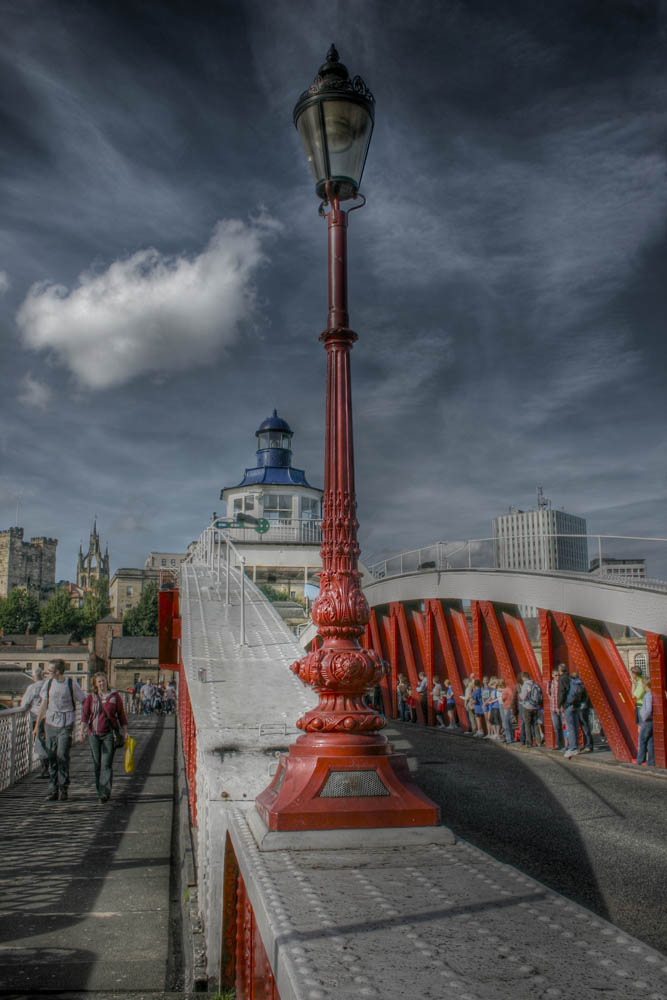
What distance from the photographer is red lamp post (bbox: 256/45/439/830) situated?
419cm

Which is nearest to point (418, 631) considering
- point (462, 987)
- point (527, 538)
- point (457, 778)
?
point (527, 538)

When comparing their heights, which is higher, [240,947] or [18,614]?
[18,614]

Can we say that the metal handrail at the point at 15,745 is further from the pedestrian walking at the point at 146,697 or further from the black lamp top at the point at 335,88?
the pedestrian walking at the point at 146,697

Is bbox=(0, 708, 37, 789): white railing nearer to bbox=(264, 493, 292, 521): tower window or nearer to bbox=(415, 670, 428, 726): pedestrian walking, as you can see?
bbox=(415, 670, 428, 726): pedestrian walking

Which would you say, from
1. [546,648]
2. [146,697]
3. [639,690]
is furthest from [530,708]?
[146,697]

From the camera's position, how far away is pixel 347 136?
5484mm

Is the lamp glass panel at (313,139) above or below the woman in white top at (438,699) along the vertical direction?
above

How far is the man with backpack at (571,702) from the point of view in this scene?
45.6 feet

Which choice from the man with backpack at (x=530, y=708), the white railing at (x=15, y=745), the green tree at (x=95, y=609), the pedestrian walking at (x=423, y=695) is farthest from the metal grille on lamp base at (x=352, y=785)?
the green tree at (x=95, y=609)

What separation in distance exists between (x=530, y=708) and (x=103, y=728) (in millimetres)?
8916

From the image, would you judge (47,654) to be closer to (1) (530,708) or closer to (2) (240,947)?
(1) (530,708)

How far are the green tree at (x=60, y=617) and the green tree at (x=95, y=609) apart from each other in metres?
1.33

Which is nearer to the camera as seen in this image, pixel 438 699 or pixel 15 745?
pixel 15 745

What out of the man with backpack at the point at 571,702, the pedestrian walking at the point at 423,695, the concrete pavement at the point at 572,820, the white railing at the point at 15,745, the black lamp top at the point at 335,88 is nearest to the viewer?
the black lamp top at the point at 335,88
